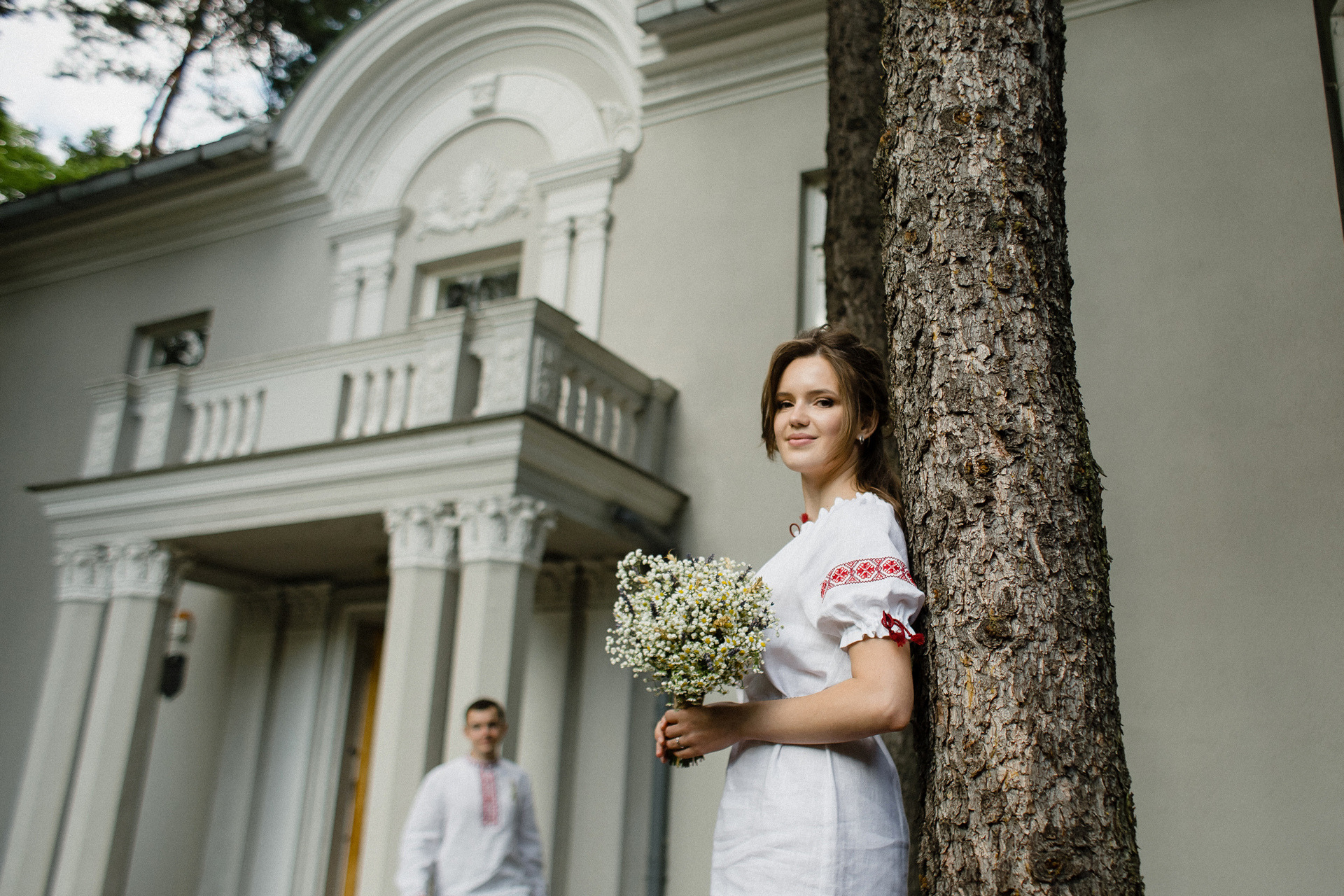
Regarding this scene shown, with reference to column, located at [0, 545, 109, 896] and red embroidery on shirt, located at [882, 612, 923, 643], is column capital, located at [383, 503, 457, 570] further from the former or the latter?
red embroidery on shirt, located at [882, 612, 923, 643]

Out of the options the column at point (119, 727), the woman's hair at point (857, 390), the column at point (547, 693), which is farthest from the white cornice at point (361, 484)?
the woman's hair at point (857, 390)

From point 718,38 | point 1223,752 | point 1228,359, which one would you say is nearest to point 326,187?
point 718,38

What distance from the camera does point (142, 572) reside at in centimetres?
862

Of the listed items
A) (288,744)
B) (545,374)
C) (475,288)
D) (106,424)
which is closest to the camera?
(545,374)

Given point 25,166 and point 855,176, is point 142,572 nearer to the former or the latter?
point 855,176

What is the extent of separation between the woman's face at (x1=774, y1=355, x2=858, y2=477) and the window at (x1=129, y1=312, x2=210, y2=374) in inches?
437

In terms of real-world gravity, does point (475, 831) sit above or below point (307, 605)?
below

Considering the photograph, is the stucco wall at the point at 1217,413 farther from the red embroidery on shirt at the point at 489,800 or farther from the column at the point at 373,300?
the column at the point at 373,300

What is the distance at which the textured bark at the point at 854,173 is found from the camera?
527 centimetres

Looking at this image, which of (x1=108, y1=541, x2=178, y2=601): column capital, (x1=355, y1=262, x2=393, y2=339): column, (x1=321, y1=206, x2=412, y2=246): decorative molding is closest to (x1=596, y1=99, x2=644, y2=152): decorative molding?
(x1=321, y1=206, x2=412, y2=246): decorative molding

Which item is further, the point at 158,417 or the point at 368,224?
Result: the point at 368,224

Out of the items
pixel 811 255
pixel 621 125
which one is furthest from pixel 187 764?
pixel 811 255

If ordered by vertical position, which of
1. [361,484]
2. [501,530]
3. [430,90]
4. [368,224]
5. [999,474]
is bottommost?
[999,474]

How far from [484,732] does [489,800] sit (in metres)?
0.40
